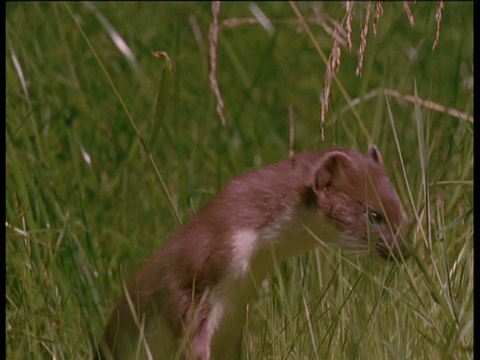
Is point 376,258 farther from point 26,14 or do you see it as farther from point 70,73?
point 26,14

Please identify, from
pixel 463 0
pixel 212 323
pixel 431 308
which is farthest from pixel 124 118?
pixel 463 0

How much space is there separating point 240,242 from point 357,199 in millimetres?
416

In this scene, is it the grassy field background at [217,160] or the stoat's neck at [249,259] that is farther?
the stoat's neck at [249,259]

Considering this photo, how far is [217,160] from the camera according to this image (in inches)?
193

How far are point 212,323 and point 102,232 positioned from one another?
0.96 meters

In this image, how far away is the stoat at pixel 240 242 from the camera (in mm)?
3646

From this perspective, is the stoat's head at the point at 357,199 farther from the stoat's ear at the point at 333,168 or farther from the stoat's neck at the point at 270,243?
the stoat's neck at the point at 270,243

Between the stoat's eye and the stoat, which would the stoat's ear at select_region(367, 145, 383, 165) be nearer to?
the stoat

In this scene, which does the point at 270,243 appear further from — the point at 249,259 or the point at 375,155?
the point at 375,155

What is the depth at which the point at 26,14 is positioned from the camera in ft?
21.4

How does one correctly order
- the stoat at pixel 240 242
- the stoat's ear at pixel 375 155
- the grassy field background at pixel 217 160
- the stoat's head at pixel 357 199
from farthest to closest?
the stoat's ear at pixel 375 155 < the stoat's head at pixel 357 199 < the stoat at pixel 240 242 < the grassy field background at pixel 217 160

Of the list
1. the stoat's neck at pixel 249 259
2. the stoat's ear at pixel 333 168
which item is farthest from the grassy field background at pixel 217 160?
the stoat's ear at pixel 333 168

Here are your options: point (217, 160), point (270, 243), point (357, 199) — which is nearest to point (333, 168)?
point (357, 199)

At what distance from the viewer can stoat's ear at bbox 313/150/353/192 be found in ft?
12.4
